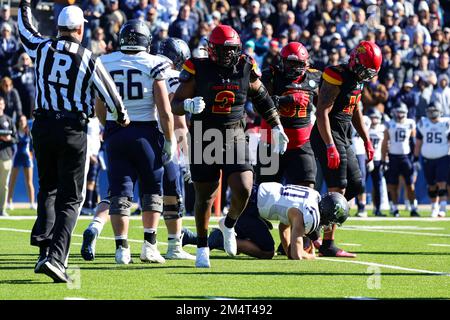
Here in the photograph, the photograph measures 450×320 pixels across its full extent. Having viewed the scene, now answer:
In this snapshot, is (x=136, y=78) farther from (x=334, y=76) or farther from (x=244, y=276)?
(x=334, y=76)

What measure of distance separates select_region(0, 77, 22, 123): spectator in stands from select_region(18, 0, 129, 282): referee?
35.2 ft

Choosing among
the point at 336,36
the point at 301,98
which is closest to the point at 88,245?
the point at 301,98

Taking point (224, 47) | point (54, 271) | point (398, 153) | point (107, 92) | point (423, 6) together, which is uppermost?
point (423, 6)

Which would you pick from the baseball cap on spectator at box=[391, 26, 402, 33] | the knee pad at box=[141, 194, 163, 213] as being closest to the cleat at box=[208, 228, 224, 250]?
the knee pad at box=[141, 194, 163, 213]

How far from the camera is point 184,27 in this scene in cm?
2225

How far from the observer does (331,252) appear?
11250 mm

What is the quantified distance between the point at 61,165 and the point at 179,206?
2.29m

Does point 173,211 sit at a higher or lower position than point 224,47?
lower

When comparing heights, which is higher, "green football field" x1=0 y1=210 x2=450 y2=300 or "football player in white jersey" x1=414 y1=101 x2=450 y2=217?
"football player in white jersey" x1=414 y1=101 x2=450 y2=217

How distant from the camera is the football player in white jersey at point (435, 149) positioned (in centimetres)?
1980

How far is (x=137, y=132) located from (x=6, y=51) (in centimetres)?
1125

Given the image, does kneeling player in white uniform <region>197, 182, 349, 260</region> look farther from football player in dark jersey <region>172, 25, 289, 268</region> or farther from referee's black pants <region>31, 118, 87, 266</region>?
referee's black pants <region>31, 118, 87, 266</region>

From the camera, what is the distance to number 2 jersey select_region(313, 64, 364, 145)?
1123cm

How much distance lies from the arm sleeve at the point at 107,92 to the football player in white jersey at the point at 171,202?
1620 mm
